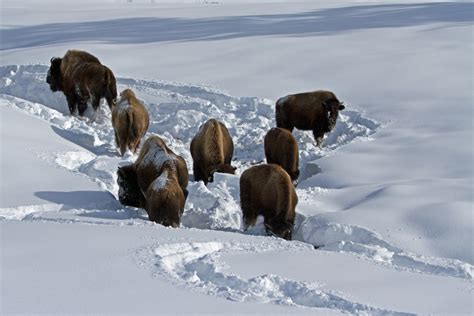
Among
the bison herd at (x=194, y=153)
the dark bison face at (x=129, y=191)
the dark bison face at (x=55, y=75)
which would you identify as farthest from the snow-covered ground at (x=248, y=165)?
the dark bison face at (x=55, y=75)

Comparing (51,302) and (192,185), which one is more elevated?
(51,302)

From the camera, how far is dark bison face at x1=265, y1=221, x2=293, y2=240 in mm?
8898

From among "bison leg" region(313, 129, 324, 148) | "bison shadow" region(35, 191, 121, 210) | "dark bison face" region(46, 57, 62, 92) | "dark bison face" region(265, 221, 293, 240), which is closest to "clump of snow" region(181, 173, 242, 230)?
"dark bison face" region(265, 221, 293, 240)

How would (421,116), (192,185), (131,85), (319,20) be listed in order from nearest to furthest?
(192,185)
(421,116)
(131,85)
(319,20)

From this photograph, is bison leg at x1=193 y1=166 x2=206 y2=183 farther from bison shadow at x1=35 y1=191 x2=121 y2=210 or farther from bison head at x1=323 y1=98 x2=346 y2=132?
bison head at x1=323 y1=98 x2=346 y2=132

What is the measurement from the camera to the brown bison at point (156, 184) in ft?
28.9

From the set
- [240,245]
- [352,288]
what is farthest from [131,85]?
[352,288]

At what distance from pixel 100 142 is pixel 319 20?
10540mm

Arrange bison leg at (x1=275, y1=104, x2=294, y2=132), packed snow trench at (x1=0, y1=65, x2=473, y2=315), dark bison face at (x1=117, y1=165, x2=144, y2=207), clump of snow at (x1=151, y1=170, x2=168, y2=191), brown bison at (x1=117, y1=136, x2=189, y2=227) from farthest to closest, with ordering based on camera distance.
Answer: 1. bison leg at (x1=275, y1=104, x2=294, y2=132)
2. dark bison face at (x1=117, y1=165, x2=144, y2=207)
3. clump of snow at (x1=151, y1=170, x2=168, y2=191)
4. brown bison at (x1=117, y1=136, x2=189, y2=227)
5. packed snow trench at (x1=0, y1=65, x2=473, y2=315)

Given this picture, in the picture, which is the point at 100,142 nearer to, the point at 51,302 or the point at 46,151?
the point at 46,151

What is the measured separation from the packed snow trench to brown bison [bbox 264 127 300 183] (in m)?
0.30

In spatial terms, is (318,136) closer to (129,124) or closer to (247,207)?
(129,124)

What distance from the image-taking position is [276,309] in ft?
17.3

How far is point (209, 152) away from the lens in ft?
36.0
